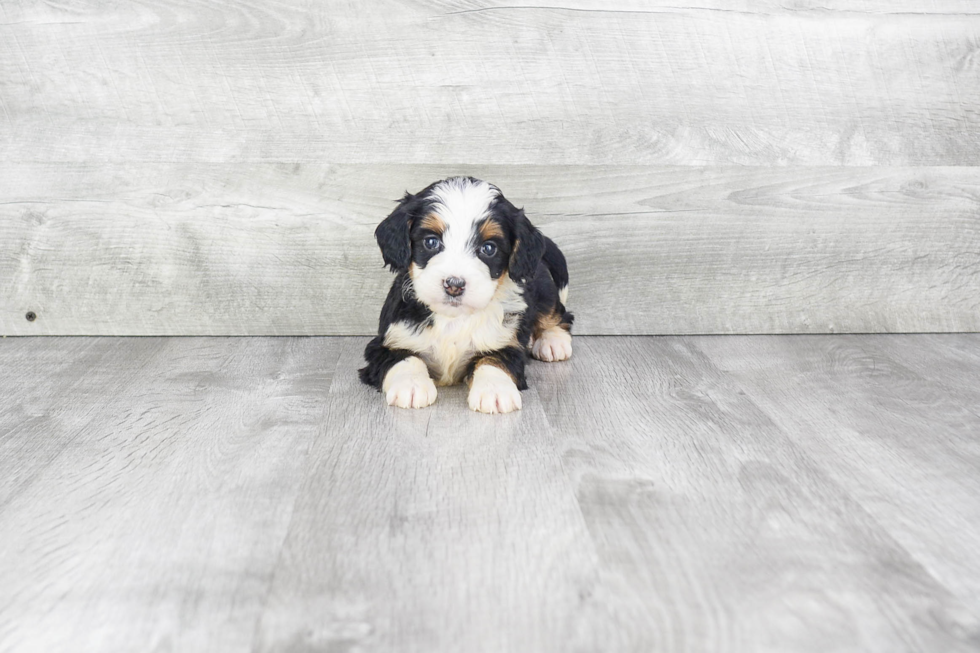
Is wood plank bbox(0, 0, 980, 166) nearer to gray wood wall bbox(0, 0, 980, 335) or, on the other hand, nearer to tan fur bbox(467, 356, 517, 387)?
gray wood wall bbox(0, 0, 980, 335)

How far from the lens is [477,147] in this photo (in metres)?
2.72

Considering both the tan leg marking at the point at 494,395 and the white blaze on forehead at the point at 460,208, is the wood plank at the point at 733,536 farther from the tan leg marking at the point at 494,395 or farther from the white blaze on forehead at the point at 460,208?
the white blaze on forehead at the point at 460,208

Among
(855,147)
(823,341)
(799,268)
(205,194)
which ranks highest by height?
(855,147)

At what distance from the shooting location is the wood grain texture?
8.91 feet

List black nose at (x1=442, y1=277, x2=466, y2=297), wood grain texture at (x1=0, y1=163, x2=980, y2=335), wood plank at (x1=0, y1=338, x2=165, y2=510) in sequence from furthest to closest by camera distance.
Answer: wood grain texture at (x1=0, y1=163, x2=980, y2=335) < black nose at (x1=442, y1=277, x2=466, y2=297) < wood plank at (x1=0, y1=338, x2=165, y2=510)

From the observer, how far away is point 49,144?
8.78ft

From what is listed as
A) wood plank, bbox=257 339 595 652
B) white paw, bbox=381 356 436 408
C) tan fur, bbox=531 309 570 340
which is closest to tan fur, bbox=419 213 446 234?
white paw, bbox=381 356 436 408

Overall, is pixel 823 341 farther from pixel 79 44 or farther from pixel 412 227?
pixel 79 44

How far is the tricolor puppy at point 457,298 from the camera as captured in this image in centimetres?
205

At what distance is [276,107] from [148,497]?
1472mm

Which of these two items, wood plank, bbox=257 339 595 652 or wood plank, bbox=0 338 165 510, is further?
wood plank, bbox=0 338 165 510

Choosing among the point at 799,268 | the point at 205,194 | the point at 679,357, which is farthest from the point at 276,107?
the point at 799,268

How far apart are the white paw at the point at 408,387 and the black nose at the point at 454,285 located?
248 mm

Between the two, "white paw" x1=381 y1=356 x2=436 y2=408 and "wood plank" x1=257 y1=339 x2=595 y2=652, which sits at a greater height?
"wood plank" x1=257 y1=339 x2=595 y2=652
